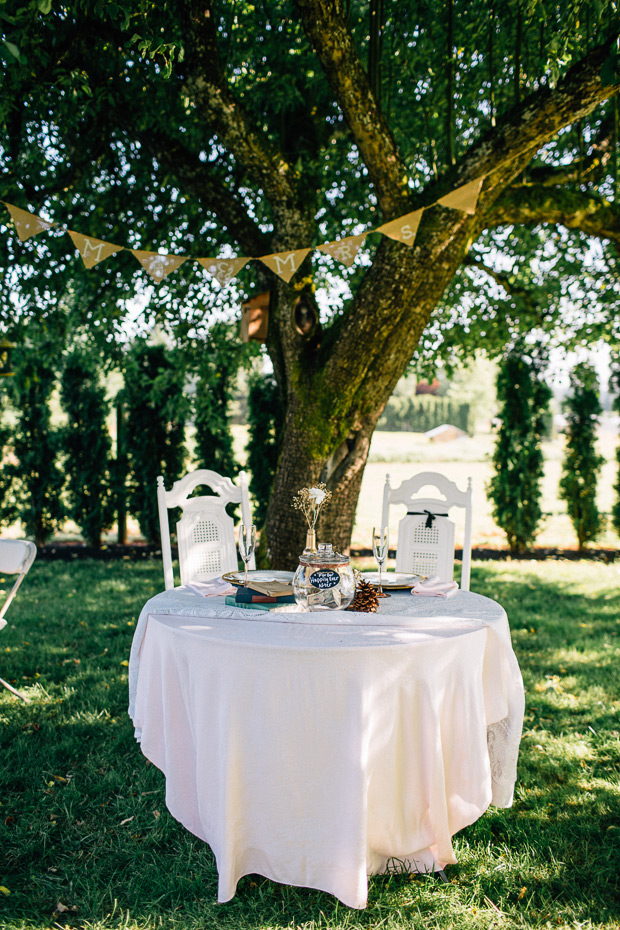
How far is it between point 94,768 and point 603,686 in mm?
3036

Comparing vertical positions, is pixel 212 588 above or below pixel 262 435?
below

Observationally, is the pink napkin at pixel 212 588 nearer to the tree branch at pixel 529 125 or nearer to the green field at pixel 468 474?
the tree branch at pixel 529 125

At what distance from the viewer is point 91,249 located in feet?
12.5

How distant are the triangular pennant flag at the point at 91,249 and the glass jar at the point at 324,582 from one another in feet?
8.42

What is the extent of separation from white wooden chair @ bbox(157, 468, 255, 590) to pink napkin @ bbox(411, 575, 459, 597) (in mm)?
992

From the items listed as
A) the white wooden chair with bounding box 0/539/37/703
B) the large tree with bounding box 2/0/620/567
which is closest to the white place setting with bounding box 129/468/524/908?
the white wooden chair with bounding box 0/539/37/703

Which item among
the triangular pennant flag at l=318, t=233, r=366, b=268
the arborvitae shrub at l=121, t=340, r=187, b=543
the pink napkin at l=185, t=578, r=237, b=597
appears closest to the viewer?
the pink napkin at l=185, t=578, r=237, b=597

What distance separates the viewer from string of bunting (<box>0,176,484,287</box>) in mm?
3484

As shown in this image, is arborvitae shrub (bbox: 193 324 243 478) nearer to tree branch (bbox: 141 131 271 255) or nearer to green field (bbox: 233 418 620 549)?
green field (bbox: 233 418 620 549)

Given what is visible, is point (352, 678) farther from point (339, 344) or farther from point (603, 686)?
point (603, 686)

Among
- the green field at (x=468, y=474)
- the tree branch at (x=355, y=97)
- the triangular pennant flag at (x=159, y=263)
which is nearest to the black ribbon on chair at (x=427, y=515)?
the tree branch at (x=355, y=97)

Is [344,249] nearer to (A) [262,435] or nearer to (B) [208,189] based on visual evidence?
(B) [208,189]

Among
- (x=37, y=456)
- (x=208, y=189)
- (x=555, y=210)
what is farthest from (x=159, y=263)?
(x=37, y=456)

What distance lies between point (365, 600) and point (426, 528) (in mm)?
1116
